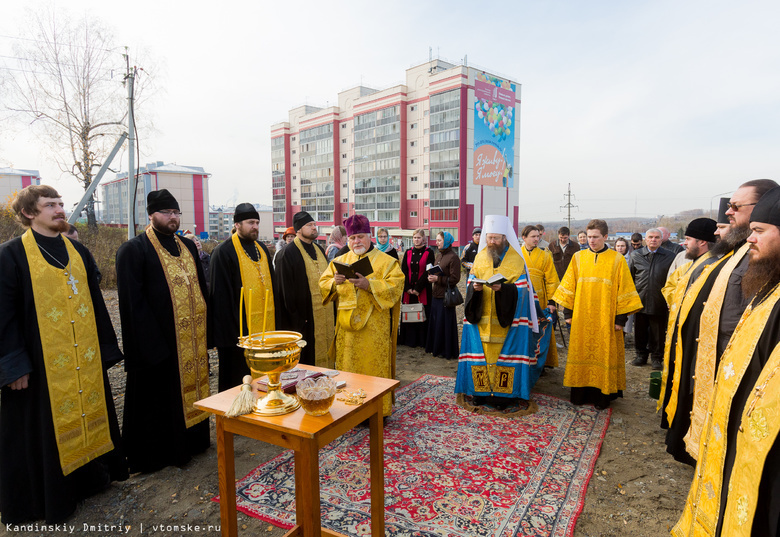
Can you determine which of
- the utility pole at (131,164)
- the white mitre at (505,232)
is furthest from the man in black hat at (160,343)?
the utility pole at (131,164)

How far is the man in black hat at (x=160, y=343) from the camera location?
340cm

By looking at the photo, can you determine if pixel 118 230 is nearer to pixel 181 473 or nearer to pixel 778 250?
pixel 181 473

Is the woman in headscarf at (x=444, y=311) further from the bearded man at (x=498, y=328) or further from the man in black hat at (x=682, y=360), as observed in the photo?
the man in black hat at (x=682, y=360)

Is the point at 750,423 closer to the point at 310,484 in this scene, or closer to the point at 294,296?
the point at 310,484

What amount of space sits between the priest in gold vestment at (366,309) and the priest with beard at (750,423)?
2.67 m

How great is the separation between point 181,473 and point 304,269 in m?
2.24

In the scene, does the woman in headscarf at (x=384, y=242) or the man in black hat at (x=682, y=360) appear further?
the woman in headscarf at (x=384, y=242)

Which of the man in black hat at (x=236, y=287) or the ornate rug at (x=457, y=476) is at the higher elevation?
the man in black hat at (x=236, y=287)

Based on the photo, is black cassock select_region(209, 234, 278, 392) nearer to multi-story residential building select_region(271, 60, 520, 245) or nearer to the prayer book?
the prayer book

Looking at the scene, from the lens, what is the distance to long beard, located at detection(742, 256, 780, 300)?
1.77 metres

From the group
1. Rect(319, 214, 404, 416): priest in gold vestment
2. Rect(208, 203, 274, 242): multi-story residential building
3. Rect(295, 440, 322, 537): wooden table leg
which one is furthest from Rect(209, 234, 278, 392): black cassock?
Rect(208, 203, 274, 242): multi-story residential building

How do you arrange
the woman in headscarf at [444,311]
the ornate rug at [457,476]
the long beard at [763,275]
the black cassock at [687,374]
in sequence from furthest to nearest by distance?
the woman in headscarf at [444,311] < the black cassock at [687,374] < the ornate rug at [457,476] < the long beard at [763,275]

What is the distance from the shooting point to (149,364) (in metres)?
3.38

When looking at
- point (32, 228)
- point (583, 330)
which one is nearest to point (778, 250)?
point (583, 330)
